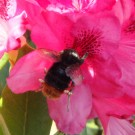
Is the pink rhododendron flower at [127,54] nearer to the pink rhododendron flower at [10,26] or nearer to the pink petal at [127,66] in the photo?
the pink petal at [127,66]

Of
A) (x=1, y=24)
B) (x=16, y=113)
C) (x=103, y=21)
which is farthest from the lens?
(x=16, y=113)

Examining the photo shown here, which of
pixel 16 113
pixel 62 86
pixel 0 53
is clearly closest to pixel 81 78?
pixel 62 86

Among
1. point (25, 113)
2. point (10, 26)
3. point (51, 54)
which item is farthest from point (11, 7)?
point (25, 113)

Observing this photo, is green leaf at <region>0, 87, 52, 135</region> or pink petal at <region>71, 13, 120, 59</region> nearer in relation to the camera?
pink petal at <region>71, 13, 120, 59</region>

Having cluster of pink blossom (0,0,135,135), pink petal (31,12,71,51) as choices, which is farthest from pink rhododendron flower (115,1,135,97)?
pink petal (31,12,71,51)

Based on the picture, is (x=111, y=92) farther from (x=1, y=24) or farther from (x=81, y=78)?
(x=1, y=24)

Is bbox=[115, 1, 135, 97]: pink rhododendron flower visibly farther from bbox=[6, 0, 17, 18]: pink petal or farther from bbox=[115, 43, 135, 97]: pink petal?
bbox=[6, 0, 17, 18]: pink petal

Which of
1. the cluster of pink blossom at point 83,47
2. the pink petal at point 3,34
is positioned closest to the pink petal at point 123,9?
the cluster of pink blossom at point 83,47
